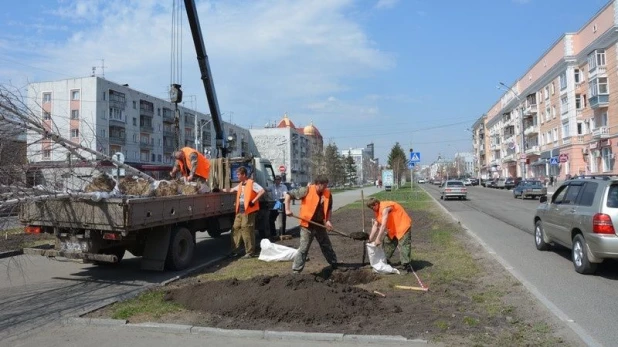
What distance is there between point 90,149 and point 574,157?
54.3m

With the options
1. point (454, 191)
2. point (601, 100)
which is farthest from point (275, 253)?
point (601, 100)

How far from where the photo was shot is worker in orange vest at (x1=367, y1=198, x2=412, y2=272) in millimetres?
8336

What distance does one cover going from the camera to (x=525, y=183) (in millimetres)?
37281

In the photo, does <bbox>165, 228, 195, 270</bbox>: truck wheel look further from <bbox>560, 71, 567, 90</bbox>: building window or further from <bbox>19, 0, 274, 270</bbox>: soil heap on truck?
<bbox>560, 71, 567, 90</bbox>: building window

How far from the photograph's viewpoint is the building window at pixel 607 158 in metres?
45.4

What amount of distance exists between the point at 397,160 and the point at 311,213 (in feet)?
225

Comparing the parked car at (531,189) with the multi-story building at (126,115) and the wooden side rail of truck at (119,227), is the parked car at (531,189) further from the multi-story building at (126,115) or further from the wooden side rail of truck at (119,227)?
the wooden side rail of truck at (119,227)

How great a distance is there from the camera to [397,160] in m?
75.8

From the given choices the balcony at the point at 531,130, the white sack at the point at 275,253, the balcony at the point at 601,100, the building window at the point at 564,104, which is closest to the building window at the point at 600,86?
the balcony at the point at 601,100

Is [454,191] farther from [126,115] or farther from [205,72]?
[126,115]

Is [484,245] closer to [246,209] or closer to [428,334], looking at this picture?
[246,209]

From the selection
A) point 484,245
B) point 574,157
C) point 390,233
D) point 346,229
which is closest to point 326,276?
point 390,233

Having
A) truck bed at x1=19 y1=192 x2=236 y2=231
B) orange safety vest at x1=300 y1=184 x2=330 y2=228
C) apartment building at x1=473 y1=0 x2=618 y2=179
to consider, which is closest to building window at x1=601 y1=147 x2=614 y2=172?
apartment building at x1=473 y1=0 x2=618 y2=179

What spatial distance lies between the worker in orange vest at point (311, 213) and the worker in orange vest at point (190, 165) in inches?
151
